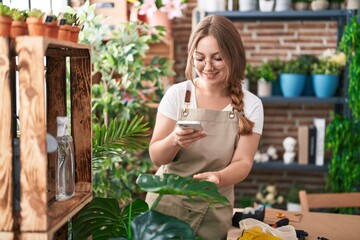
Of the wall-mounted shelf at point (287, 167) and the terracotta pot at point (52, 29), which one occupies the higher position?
the terracotta pot at point (52, 29)

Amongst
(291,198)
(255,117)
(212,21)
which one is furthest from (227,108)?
(291,198)

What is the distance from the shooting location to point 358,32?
3.69 meters

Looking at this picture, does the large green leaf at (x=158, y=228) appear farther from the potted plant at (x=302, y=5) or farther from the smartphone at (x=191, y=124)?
the potted plant at (x=302, y=5)

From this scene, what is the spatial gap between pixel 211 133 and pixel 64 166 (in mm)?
797

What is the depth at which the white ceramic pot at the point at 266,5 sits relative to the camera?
4105 mm

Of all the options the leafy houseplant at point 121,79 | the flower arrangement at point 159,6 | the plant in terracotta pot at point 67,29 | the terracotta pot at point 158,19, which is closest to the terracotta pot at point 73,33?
the plant in terracotta pot at point 67,29

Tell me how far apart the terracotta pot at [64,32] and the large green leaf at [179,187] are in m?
0.42

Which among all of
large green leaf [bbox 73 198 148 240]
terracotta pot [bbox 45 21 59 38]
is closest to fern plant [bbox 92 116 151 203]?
large green leaf [bbox 73 198 148 240]

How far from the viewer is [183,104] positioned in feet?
7.36

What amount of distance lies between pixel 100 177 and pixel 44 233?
209cm

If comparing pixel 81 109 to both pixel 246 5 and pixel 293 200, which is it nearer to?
pixel 246 5

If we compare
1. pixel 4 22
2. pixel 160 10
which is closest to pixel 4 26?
pixel 4 22

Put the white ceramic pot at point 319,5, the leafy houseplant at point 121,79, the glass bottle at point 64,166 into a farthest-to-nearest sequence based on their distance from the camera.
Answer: the white ceramic pot at point 319,5 → the leafy houseplant at point 121,79 → the glass bottle at point 64,166

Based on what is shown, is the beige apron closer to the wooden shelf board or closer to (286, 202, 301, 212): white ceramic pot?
the wooden shelf board
